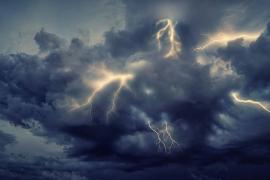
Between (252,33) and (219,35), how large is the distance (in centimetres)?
205

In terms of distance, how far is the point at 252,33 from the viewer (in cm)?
1962

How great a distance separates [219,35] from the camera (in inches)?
784
